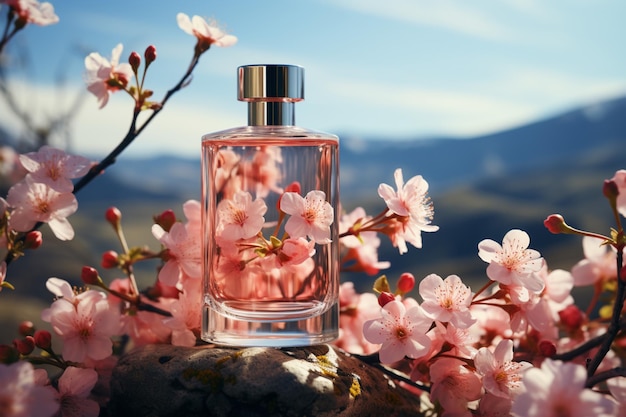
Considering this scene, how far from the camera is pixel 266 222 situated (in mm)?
1404

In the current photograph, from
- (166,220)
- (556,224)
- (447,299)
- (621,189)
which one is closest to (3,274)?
(166,220)

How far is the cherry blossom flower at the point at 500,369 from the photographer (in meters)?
1.25

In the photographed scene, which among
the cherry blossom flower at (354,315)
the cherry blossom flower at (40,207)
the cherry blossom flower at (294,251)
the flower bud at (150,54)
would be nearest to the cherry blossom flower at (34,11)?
the flower bud at (150,54)

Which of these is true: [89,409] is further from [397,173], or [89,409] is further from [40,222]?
[397,173]

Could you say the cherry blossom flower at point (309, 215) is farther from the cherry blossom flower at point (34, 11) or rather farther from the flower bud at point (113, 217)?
the cherry blossom flower at point (34, 11)

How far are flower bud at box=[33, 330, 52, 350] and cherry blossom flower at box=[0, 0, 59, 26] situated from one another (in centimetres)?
67

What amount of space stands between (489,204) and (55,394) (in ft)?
79.4

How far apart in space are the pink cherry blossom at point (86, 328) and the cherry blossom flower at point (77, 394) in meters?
0.04

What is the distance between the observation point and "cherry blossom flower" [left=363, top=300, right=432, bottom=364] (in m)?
1.27

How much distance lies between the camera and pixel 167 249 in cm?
146

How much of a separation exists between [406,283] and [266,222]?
1.05 feet

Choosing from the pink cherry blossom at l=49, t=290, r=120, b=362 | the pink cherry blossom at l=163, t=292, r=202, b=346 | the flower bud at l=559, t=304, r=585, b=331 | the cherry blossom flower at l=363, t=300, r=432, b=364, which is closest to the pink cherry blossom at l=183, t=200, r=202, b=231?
the pink cherry blossom at l=163, t=292, r=202, b=346

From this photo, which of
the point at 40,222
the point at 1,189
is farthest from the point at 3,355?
the point at 1,189

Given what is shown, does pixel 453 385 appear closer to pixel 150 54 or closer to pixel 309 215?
pixel 309 215
